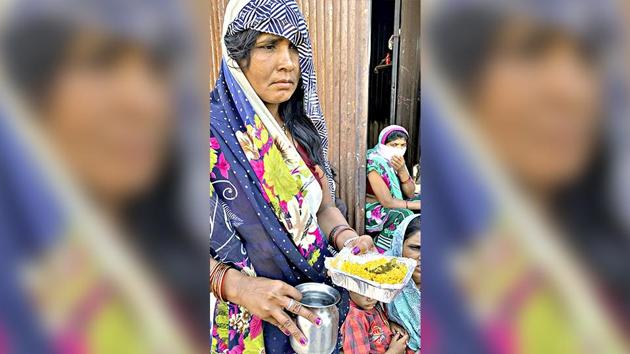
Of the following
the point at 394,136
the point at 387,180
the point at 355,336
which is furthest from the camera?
the point at 394,136

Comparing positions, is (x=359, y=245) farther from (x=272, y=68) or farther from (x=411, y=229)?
(x=411, y=229)

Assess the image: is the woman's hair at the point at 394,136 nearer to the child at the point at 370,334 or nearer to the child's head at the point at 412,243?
the child's head at the point at 412,243

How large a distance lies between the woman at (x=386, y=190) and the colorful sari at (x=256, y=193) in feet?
4.92

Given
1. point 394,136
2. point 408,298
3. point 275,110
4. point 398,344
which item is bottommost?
point 398,344

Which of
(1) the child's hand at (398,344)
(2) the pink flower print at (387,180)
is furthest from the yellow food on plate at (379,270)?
(2) the pink flower print at (387,180)

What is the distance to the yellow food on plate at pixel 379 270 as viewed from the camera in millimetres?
1257

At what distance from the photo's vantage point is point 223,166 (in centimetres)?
116

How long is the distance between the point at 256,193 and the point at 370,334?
1.56m

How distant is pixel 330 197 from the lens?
1576 mm
